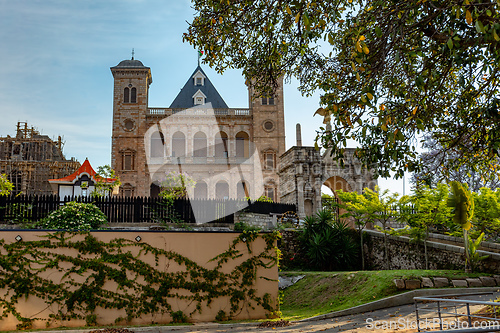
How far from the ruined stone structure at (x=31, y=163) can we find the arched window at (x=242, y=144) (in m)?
15.6

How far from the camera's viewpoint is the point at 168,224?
1889 centimetres

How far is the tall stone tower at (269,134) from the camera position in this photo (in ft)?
140

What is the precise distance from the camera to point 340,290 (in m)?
13.6

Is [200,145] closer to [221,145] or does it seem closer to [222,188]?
[221,145]

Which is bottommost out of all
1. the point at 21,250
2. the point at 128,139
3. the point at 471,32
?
the point at 21,250

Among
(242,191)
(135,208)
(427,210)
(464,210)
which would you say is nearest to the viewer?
(464,210)

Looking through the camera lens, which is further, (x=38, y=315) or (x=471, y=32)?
(x=38, y=315)

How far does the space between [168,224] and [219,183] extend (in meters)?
23.8

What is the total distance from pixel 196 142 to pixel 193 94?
597 cm

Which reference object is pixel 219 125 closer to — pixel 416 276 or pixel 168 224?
pixel 168 224

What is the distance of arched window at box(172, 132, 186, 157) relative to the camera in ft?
140

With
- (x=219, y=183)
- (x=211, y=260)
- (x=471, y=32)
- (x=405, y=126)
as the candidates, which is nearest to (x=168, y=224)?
(x=211, y=260)

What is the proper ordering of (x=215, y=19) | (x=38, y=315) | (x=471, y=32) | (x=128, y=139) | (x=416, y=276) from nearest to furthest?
(x=471, y=32)
(x=215, y=19)
(x=38, y=315)
(x=416, y=276)
(x=128, y=139)

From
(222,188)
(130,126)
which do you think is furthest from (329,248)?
(130,126)
